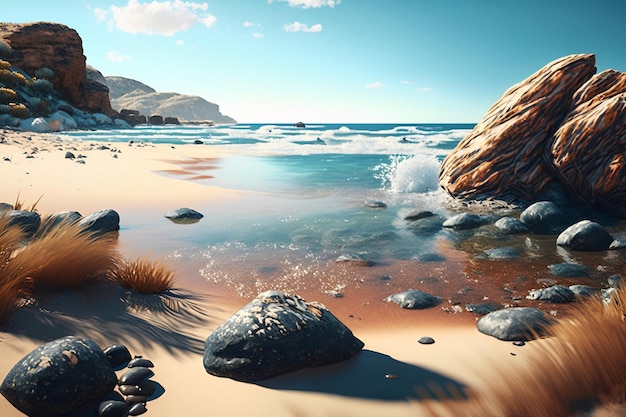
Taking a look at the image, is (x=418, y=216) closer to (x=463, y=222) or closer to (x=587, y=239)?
(x=463, y=222)

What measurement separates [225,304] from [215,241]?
2.51 m

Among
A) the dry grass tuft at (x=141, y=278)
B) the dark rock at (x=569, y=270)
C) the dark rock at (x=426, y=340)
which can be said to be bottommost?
the dark rock at (x=426, y=340)

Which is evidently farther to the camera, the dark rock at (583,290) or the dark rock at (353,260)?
the dark rock at (353,260)

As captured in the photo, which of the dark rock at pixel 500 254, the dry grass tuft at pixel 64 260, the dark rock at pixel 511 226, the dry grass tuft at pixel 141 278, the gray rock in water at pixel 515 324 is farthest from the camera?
the dark rock at pixel 511 226

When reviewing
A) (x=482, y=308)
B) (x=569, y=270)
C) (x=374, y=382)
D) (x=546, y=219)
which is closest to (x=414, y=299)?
(x=482, y=308)

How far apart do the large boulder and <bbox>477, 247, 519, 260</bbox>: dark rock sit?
13.5 ft

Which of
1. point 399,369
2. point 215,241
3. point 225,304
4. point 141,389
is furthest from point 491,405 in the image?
point 215,241

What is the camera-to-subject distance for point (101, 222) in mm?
6516

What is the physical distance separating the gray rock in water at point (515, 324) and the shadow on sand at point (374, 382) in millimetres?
1036

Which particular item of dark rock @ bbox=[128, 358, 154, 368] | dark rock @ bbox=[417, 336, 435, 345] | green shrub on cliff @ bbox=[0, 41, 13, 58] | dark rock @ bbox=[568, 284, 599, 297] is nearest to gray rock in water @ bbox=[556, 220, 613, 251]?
dark rock @ bbox=[568, 284, 599, 297]

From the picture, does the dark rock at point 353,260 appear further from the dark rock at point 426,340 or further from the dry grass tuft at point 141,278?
the dry grass tuft at point 141,278

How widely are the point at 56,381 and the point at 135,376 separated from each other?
499 mm

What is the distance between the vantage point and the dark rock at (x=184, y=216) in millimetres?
8141

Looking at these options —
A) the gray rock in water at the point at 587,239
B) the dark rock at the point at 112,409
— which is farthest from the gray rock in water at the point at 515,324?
the gray rock in water at the point at 587,239
